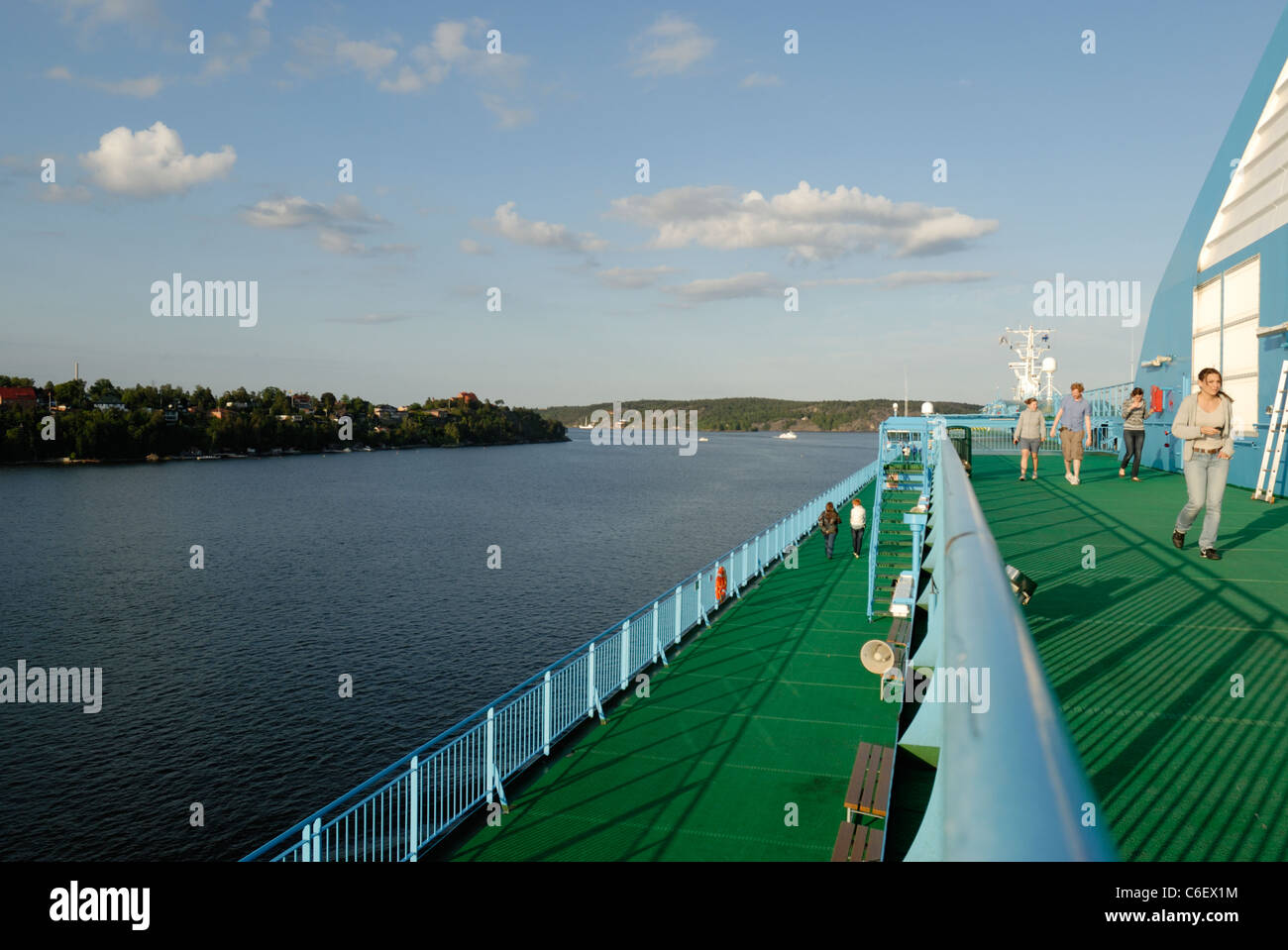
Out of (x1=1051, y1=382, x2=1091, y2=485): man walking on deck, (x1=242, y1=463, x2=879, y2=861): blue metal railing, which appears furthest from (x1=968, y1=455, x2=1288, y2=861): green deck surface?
(x1=242, y1=463, x2=879, y2=861): blue metal railing

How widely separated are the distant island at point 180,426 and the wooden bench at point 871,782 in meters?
128

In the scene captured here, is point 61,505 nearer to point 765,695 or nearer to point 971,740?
point 765,695

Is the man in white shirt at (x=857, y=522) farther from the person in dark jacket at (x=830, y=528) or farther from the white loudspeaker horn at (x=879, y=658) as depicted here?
the white loudspeaker horn at (x=879, y=658)

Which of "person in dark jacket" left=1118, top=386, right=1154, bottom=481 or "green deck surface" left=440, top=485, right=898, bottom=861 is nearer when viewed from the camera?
"green deck surface" left=440, top=485, right=898, bottom=861

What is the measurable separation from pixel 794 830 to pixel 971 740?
26.1 ft

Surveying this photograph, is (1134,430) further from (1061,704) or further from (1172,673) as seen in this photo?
(1061,704)

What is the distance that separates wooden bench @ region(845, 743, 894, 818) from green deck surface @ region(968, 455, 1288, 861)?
2175 millimetres

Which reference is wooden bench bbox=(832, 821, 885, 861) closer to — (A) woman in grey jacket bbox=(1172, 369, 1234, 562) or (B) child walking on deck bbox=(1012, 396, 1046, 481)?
(A) woman in grey jacket bbox=(1172, 369, 1234, 562)

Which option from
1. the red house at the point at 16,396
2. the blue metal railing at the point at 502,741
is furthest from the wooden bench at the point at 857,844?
the red house at the point at 16,396

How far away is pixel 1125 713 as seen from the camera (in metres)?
3.59

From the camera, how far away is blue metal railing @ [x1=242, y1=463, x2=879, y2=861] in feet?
24.6

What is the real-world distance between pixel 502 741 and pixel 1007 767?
828 centimetres

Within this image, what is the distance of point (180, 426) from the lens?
128 metres
